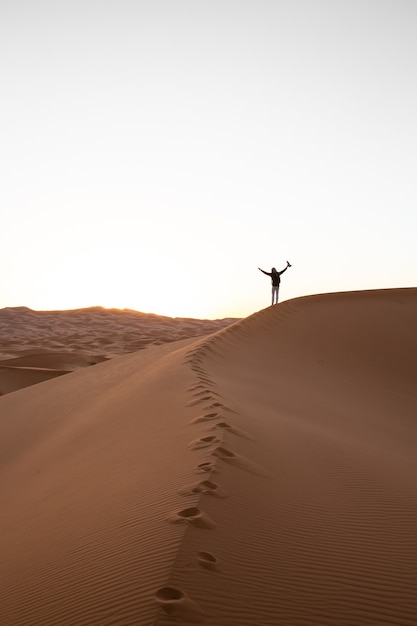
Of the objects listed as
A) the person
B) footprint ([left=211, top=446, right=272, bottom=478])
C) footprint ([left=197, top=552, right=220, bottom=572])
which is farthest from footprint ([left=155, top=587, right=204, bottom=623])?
the person

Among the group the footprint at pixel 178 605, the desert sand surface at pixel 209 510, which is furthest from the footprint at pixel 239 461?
the footprint at pixel 178 605

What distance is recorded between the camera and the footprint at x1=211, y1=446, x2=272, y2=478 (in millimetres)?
3741

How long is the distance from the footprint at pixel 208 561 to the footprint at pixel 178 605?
8.5 inches

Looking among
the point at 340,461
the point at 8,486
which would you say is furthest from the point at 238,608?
the point at 8,486

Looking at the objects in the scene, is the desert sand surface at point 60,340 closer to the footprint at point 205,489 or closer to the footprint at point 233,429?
the footprint at point 233,429

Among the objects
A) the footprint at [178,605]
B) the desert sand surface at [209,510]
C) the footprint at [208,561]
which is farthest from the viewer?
the footprint at [208,561]

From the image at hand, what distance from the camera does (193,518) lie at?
9.26 ft

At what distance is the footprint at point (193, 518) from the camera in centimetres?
278

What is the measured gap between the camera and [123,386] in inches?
352

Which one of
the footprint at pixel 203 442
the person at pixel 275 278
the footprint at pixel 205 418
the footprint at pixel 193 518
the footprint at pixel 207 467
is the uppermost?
the person at pixel 275 278

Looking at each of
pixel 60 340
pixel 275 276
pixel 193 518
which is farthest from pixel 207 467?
pixel 60 340

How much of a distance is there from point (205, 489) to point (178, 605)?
1.13 m

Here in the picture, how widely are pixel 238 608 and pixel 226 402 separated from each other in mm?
3718

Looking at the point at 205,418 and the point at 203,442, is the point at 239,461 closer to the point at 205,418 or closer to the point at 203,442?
the point at 203,442
